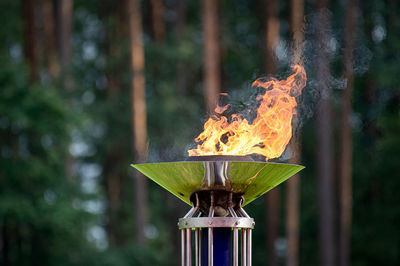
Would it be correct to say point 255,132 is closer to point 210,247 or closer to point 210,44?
point 210,247

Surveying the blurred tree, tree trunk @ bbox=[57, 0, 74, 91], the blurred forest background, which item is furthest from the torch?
the blurred tree

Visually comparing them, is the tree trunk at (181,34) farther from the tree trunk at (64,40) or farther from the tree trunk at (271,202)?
the tree trunk at (64,40)

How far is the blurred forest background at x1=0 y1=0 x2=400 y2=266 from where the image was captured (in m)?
16.0

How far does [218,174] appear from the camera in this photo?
14.9ft

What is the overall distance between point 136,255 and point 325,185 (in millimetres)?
5012

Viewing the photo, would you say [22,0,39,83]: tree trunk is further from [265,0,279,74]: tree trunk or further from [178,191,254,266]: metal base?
[178,191,254,266]: metal base

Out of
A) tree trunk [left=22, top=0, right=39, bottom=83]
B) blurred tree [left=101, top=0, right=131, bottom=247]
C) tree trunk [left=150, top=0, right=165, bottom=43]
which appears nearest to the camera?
tree trunk [left=22, top=0, right=39, bottom=83]

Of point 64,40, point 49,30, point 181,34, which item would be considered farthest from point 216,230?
point 49,30

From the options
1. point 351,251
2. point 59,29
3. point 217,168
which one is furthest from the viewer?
point 351,251

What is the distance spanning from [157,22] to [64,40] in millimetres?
5122

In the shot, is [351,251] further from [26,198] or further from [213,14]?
[26,198]

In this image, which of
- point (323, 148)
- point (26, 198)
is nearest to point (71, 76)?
point (26, 198)

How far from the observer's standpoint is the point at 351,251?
22281mm

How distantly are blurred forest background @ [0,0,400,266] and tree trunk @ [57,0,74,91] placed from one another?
0.04m
